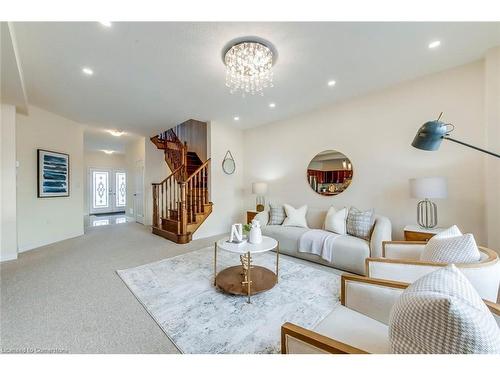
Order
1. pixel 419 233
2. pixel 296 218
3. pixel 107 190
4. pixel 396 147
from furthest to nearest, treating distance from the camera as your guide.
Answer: pixel 107 190, pixel 296 218, pixel 396 147, pixel 419 233

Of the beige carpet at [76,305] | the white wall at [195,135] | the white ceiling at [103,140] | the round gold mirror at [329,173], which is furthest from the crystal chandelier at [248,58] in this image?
the white ceiling at [103,140]

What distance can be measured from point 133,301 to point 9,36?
2758 millimetres

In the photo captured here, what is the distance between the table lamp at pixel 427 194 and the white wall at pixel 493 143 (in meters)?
0.40

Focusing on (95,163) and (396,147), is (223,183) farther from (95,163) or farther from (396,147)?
(95,163)

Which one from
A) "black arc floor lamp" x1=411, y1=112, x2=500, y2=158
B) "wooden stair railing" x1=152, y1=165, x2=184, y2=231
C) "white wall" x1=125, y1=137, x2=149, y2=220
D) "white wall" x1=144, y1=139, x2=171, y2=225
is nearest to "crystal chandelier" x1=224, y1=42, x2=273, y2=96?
"black arc floor lamp" x1=411, y1=112, x2=500, y2=158

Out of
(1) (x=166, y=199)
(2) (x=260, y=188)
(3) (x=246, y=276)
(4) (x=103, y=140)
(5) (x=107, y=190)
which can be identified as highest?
(4) (x=103, y=140)

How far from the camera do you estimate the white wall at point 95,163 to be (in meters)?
7.98

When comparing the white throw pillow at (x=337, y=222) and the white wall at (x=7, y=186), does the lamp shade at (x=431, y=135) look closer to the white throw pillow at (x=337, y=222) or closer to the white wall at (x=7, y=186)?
the white throw pillow at (x=337, y=222)

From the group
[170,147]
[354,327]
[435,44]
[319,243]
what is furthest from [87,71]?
[435,44]

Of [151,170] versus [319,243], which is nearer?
[319,243]

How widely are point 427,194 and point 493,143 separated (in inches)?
34.2

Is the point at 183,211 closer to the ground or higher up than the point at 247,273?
higher up

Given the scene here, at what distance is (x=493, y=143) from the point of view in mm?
2285

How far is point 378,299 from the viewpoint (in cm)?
130
